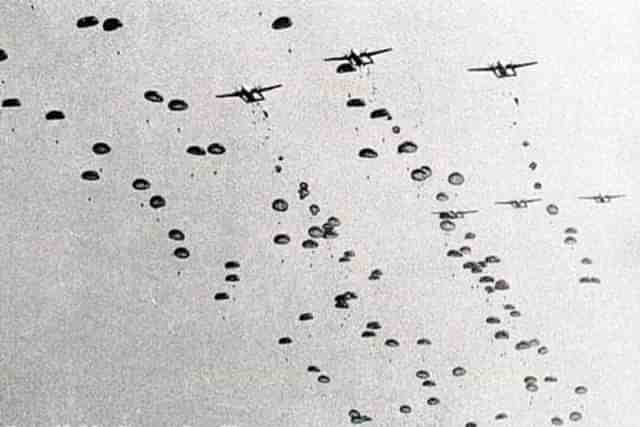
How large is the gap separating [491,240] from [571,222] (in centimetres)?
336

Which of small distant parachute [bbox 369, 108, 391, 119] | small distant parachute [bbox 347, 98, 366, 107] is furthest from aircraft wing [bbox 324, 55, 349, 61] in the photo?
small distant parachute [bbox 369, 108, 391, 119]

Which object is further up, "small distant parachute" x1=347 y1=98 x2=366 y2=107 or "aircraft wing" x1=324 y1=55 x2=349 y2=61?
"aircraft wing" x1=324 y1=55 x2=349 y2=61

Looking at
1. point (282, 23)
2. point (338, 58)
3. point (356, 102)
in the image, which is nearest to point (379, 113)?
point (356, 102)

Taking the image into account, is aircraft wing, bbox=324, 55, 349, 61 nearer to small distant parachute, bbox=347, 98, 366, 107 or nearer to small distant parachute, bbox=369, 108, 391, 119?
small distant parachute, bbox=347, 98, 366, 107

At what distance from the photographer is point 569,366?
49938mm

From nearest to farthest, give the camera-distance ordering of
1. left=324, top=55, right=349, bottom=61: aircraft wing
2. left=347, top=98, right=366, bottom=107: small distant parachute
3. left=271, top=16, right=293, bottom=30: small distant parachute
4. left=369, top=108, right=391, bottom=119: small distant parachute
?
left=271, top=16, right=293, bottom=30: small distant parachute < left=324, top=55, right=349, bottom=61: aircraft wing < left=369, top=108, right=391, bottom=119: small distant parachute < left=347, top=98, right=366, bottom=107: small distant parachute

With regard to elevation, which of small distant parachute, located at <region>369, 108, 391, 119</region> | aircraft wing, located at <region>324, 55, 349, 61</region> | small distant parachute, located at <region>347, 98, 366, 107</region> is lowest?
small distant parachute, located at <region>369, 108, 391, 119</region>

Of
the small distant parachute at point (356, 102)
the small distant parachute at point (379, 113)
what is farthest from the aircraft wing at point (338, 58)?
the small distant parachute at point (379, 113)

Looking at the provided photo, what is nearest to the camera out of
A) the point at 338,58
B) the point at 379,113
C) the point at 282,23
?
the point at 282,23

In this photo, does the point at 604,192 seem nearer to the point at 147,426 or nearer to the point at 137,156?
the point at 137,156

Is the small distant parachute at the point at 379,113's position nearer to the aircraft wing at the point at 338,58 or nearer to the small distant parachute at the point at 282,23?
the aircraft wing at the point at 338,58

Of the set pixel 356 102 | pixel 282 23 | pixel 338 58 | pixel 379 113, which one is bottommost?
pixel 379 113

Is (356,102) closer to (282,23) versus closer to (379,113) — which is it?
(379,113)

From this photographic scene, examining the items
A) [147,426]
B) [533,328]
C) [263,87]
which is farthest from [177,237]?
[533,328]
